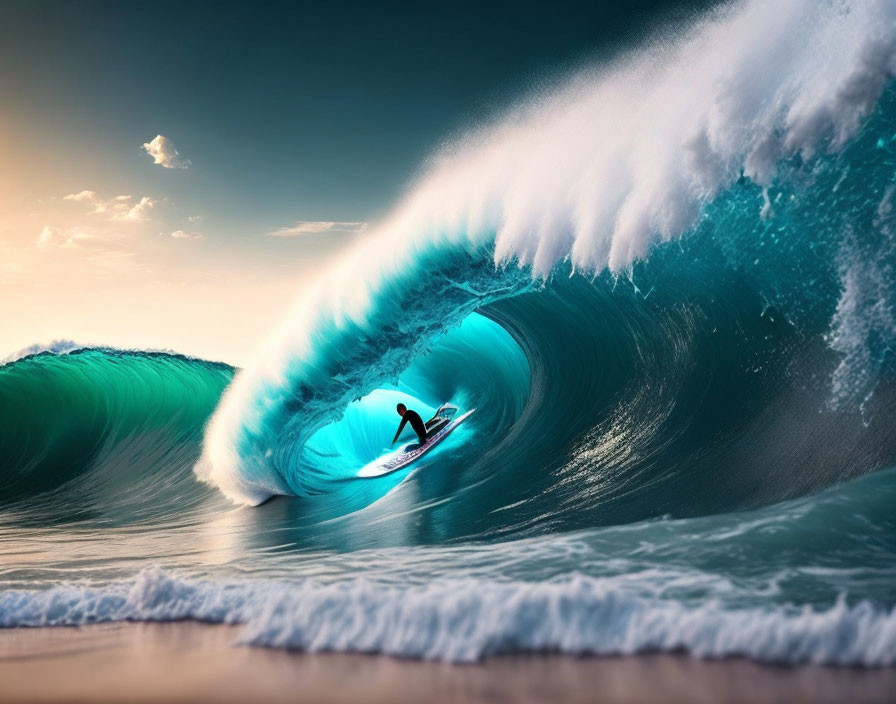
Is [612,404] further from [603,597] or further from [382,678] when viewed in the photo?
[382,678]

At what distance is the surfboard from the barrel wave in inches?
6.7

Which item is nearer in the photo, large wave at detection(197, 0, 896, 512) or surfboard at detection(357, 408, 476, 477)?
large wave at detection(197, 0, 896, 512)

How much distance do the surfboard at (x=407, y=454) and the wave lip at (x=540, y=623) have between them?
14.1ft

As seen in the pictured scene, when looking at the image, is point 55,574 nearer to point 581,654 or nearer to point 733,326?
point 581,654

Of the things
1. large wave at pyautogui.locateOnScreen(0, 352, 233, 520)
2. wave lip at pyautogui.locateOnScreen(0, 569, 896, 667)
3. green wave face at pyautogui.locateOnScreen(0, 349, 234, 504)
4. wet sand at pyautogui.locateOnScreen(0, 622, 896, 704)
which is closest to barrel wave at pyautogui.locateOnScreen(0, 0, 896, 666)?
wave lip at pyautogui.locateOnScreen(0, 569, 896, 667)

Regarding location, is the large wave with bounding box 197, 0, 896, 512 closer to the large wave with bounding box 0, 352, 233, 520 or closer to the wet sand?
the wet sand

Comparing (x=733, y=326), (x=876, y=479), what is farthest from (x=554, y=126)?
(x=876, y=479)

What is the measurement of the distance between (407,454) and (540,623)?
209 inches

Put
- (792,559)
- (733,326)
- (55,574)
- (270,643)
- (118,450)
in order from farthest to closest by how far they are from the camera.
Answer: (118,450) < (733,326) < (55,574) < (792,559) < (270,643)

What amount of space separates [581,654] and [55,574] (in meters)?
3.73

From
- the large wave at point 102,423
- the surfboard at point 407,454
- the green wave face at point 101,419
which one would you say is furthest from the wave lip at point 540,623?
the green wave face at point 101,419

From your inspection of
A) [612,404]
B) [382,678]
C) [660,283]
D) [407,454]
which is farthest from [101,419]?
[382,678]

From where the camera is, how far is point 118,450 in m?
10.7

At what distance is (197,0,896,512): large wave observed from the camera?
4.37 metres
